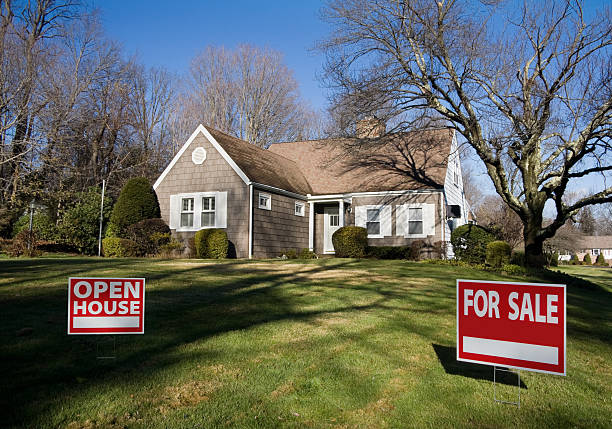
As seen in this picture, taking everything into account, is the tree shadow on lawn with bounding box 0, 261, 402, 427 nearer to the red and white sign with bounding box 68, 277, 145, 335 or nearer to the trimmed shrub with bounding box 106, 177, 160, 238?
the red and white sign with bounding box 68, 277, 145, 335

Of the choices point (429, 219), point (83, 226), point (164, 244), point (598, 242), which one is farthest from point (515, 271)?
point (598, 242)

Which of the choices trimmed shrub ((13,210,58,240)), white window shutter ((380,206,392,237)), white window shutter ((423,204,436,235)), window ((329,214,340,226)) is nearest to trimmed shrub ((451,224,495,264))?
white window shutter ((423,204,436,235))

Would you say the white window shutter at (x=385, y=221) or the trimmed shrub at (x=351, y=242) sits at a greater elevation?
the white window shutter at (x=385, y=221)

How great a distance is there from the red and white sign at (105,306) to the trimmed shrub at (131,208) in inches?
599

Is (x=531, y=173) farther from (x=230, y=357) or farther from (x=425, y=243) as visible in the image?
(x=230, y=357)

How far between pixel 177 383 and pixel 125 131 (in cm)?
3263

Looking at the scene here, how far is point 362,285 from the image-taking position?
980cm

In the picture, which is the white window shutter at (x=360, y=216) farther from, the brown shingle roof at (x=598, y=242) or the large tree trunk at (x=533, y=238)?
the brown shingle roof at (x=598, y=242)

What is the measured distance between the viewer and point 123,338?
214 inches

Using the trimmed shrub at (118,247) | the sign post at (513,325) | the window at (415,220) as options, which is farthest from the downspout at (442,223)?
the sign post at (513,325)

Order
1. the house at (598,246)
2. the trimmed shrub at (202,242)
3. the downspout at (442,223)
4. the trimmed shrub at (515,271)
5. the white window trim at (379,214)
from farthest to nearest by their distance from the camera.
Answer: the house at (598,246)
the white window trim at (379,214)
the downspout at (442,223)
the trimmed shrub at (202,242)
the trimmed shrub at (515,271)

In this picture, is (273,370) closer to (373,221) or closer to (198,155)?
(198,155)

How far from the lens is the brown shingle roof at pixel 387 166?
21125 millimetres

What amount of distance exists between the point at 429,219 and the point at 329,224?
4969 millimetres
